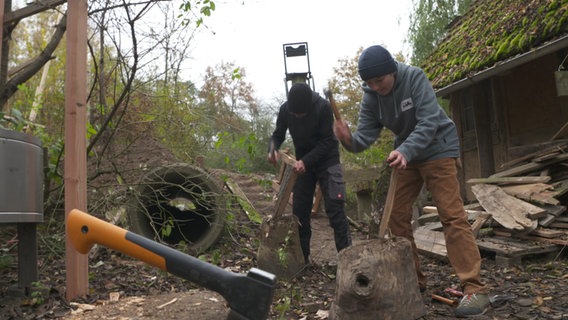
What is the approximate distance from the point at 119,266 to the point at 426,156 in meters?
3.28

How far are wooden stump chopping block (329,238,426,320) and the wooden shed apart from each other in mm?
3601

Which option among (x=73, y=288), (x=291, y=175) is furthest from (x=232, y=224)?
(x=73, y=288)

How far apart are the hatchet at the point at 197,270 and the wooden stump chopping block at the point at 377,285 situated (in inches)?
55.1

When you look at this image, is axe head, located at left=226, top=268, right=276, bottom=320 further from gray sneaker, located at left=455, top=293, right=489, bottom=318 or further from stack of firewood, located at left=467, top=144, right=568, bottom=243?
stack of firewood, located at left=467, top=144, right=568, bottom=243

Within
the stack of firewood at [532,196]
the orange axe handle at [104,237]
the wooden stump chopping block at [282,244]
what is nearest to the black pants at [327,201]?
the wooden stump chopping block at [282,244]

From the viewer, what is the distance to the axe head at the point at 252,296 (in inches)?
75.3

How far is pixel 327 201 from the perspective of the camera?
16.5 ft

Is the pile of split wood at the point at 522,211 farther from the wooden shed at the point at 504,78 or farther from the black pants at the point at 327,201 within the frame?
the black pants at the point at 327,201

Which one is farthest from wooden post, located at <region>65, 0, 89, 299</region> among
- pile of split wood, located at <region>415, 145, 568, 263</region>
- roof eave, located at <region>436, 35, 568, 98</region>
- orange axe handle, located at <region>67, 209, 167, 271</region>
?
roof eave, located at <region>436, 35, 568, 98</region>

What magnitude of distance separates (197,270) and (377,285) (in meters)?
1.53

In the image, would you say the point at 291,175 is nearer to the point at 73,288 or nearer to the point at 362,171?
the point at 73,288

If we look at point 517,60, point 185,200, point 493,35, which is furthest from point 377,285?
point 493,35

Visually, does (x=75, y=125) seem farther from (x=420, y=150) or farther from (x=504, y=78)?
(x=504, y=78)

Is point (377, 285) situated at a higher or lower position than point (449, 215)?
lower
